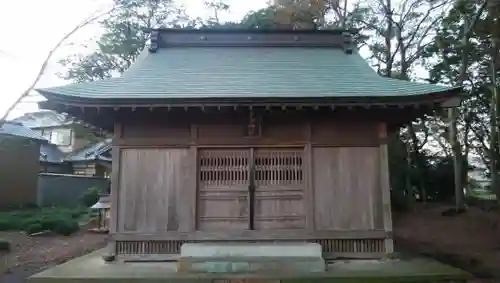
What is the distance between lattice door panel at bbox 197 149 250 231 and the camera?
7.14 meters

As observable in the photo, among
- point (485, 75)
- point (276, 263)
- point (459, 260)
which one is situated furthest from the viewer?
point (485, 75)

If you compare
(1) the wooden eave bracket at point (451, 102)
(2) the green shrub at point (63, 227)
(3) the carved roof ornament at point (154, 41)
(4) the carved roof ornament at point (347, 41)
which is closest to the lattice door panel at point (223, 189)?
(1) the wooden eave bracket at point (451, 102)

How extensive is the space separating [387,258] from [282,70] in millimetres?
4110

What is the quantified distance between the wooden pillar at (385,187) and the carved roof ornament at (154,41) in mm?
5398

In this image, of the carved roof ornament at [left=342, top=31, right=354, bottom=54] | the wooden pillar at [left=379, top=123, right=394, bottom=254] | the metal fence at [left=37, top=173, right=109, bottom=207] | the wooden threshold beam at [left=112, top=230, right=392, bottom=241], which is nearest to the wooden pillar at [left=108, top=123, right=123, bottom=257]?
the wooden threshold beam at [left=112, top=230, right=392, bottom=241]

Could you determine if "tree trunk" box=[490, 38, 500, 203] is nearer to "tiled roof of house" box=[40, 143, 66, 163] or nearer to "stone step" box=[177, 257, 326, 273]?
"stone step" box=[177, 257, 326, 273]

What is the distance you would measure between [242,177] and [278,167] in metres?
0.64

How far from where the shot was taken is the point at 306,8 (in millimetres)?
19391

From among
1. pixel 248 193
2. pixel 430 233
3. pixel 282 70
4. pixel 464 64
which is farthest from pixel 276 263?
pixel 464 64

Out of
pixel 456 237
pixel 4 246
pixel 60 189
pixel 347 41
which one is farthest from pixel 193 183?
pixel 60 189

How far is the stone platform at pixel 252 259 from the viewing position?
252 inches

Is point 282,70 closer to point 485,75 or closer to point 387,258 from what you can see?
point 387,258

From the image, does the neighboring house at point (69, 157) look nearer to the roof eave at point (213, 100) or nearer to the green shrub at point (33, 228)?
the green shrub at point (33, 228)

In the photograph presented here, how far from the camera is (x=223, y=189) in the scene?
23.6ft
